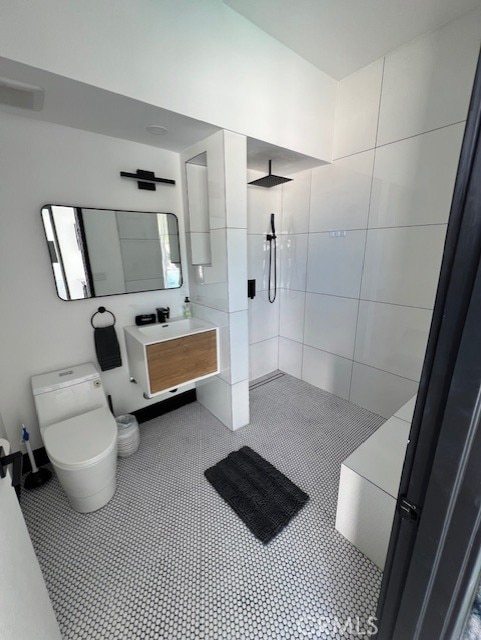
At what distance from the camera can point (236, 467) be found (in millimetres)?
1930

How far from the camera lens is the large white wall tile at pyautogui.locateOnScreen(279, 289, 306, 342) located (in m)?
2.93

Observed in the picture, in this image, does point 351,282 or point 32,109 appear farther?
point 351,282

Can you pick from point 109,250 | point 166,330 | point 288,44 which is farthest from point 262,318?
point 288,44

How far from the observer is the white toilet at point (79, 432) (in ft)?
4.93

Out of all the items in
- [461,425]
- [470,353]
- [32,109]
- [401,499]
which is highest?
[32,109]

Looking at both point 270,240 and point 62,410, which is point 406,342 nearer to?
point 270,240

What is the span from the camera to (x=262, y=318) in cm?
304

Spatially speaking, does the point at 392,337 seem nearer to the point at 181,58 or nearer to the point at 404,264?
the point at 404,264

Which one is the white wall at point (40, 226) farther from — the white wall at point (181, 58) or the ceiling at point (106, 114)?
the white wall at point (181, 58)

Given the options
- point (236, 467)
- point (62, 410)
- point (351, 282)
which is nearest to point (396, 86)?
point (351, 282)

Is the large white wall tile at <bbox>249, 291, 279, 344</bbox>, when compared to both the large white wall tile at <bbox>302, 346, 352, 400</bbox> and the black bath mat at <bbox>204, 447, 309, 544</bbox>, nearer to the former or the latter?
the large white wall tile at <bbox>302, 346, 352, 400</bbox>

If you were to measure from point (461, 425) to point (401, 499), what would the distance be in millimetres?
266

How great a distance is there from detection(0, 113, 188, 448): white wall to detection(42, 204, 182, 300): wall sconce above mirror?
62 mm

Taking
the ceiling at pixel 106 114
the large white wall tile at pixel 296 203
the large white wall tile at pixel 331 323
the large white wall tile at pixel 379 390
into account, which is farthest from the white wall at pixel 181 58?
the large white wall tile at pixel 379 390
